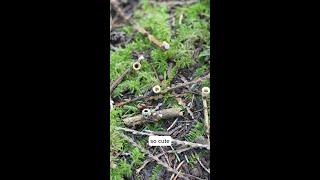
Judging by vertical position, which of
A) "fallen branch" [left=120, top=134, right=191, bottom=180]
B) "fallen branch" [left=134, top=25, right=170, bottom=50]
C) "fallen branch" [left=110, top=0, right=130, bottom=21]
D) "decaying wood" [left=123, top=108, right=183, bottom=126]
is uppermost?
"fallen branch" [left=110, top=0, right=130, bottom=21]

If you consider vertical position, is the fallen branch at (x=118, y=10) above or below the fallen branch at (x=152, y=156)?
above

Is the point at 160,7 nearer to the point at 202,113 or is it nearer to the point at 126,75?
the point at 126,75

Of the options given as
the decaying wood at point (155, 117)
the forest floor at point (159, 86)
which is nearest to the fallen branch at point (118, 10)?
the forest floor at point (159, 86)

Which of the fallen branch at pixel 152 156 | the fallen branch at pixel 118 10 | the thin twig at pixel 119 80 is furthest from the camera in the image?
the fallen branch at pixel 118 10

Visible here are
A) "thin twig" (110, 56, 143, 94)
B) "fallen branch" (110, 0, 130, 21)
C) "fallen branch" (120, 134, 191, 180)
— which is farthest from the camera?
"fallen branch" (110, 0, 130, 21)

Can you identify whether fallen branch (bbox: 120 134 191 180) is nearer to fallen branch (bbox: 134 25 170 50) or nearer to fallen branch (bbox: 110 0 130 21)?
fallen branch (bbox: 134 25 170 50)

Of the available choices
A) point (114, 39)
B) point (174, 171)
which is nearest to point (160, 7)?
point (114, 39)

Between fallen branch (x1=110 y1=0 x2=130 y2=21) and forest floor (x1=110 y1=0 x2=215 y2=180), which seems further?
fallen branch (x1=110 y1=0 x2=130 y2=21)

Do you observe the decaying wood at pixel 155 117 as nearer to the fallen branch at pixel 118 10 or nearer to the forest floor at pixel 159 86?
the forest floor at pixel 159 86

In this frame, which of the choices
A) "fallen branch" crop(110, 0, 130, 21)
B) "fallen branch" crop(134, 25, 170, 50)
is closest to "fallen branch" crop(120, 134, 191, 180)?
"fallen branch" crop(134, 25, 170, 50)
